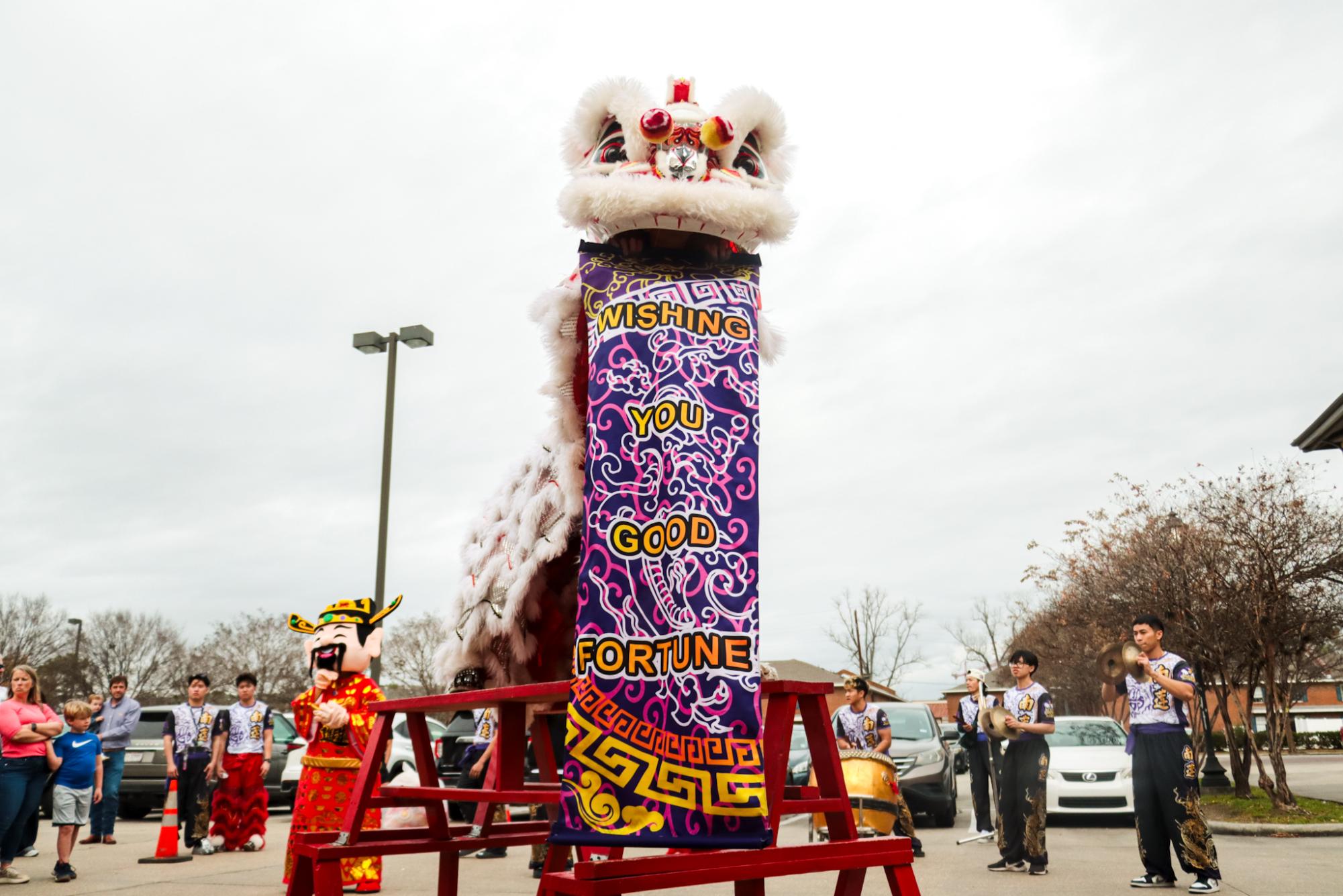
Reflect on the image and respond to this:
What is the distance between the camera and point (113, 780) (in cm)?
1134

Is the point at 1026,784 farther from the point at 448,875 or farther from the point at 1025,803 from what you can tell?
the point at 448,875

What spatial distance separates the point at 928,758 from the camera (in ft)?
41.2

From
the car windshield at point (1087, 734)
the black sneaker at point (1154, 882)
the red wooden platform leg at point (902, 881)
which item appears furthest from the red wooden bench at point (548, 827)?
the car windshield at point (1087, 734)

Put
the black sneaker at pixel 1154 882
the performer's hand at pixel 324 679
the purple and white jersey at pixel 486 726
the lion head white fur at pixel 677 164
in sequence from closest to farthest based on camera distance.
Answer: the lion head white fur at pixel 677 164 < the performer's hand at pixel 324 679 < the purple and white jersey at pixel 486 726 < the black sneaker at pixel 1154 882

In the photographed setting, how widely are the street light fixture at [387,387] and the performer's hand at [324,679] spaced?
A: 5.86 metres

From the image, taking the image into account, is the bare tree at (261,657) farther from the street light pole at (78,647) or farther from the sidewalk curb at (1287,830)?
the sidewalk curb at (1287,830)

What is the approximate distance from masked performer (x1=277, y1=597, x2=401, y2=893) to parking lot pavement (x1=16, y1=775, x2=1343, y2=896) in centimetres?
114

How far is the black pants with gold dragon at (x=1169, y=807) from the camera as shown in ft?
22.5

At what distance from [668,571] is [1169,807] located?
5741 mm

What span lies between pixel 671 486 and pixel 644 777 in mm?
772

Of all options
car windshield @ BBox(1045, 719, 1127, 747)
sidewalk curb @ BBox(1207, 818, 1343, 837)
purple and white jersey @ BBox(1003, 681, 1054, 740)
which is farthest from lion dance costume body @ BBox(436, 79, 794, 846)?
car windshield @ BBox(1045, 719, 1127, 747)

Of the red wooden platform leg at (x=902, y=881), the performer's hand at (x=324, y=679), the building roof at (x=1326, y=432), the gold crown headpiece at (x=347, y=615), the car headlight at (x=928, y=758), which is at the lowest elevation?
the car headlight at (x=928, y=758)

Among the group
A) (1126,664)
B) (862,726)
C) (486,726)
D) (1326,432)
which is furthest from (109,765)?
(1326,432)

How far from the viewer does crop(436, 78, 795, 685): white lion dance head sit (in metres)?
3.21
